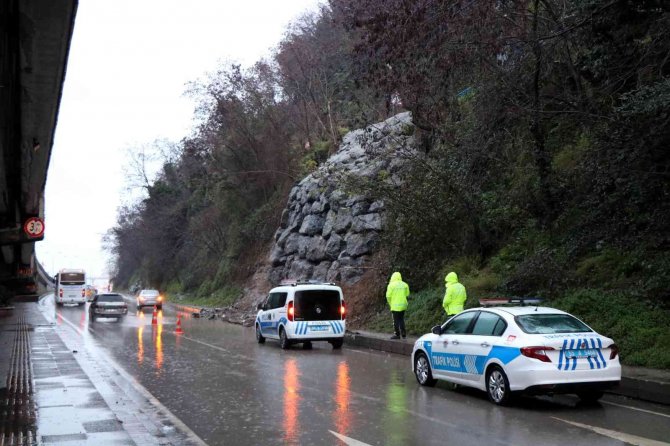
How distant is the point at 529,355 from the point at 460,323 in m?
2.06

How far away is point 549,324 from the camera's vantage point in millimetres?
10188

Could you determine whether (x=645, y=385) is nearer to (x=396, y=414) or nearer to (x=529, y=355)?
(x=529, y=355)

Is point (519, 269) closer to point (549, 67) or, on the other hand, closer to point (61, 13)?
point (549, 67)

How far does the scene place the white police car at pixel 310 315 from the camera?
760 inches

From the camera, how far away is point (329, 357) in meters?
17.4

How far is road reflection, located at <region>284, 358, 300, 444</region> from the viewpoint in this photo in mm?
8128

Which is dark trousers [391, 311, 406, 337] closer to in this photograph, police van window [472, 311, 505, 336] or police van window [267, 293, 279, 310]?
police van window [267, 293, 279, 310]

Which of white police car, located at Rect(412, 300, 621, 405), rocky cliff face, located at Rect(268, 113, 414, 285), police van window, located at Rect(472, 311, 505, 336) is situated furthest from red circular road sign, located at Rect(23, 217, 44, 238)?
police van window, located at Rect(472, 311, 505, 336)

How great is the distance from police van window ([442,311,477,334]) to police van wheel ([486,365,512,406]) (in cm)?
110

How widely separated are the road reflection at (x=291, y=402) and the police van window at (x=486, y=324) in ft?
10.1

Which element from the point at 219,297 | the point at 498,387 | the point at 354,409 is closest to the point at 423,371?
the point at 498,387

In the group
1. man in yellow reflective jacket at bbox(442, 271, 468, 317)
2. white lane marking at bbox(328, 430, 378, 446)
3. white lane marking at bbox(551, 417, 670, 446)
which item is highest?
man in yellow reflective jacket at bbox(442, 271, 468, 317)

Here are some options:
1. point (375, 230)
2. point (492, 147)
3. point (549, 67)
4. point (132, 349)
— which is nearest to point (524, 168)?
point (492, 147)

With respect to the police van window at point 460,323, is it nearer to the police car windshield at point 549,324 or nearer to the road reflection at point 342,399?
the police car windshield at point 549,324
